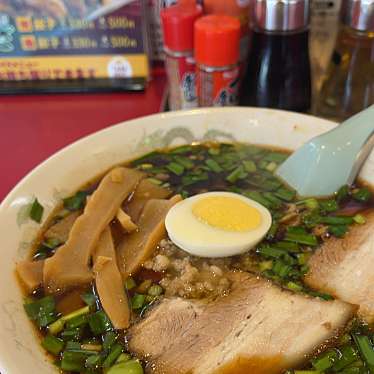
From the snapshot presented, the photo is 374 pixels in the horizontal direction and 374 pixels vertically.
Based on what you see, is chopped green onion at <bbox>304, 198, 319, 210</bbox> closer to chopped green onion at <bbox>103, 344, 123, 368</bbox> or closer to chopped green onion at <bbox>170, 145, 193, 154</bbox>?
chopped green onion at <bbox>170, 145, 193, 154</bbox>

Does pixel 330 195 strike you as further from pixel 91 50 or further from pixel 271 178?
pixel 91 50

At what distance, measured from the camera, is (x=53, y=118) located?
1921 mm

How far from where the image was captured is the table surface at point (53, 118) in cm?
174

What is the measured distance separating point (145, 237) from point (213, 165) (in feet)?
1.23

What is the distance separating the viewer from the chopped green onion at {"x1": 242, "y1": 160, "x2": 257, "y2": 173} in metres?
1.48

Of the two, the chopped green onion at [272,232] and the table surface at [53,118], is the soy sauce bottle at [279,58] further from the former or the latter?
the chopped green onion at [272,232]

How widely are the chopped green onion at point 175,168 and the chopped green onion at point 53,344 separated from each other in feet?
2.00

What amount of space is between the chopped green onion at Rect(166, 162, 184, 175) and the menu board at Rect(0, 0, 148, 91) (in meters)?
0.63

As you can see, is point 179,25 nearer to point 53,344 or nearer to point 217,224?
point 217,224

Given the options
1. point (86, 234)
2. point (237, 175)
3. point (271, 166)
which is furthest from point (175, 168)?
point (86, 234)

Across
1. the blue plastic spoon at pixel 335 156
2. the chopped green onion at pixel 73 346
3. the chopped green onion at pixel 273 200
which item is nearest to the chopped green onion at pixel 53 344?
the chopped green onion at pixel 73 346

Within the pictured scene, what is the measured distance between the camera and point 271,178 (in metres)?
1.45

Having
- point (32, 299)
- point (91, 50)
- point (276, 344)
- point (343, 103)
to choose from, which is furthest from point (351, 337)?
point (91, 50)

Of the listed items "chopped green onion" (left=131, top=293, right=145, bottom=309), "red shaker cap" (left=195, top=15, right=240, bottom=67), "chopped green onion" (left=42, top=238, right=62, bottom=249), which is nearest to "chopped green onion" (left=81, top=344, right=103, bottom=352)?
"chopped green onion" (left=131, top=293, right=145, bottom=309)
